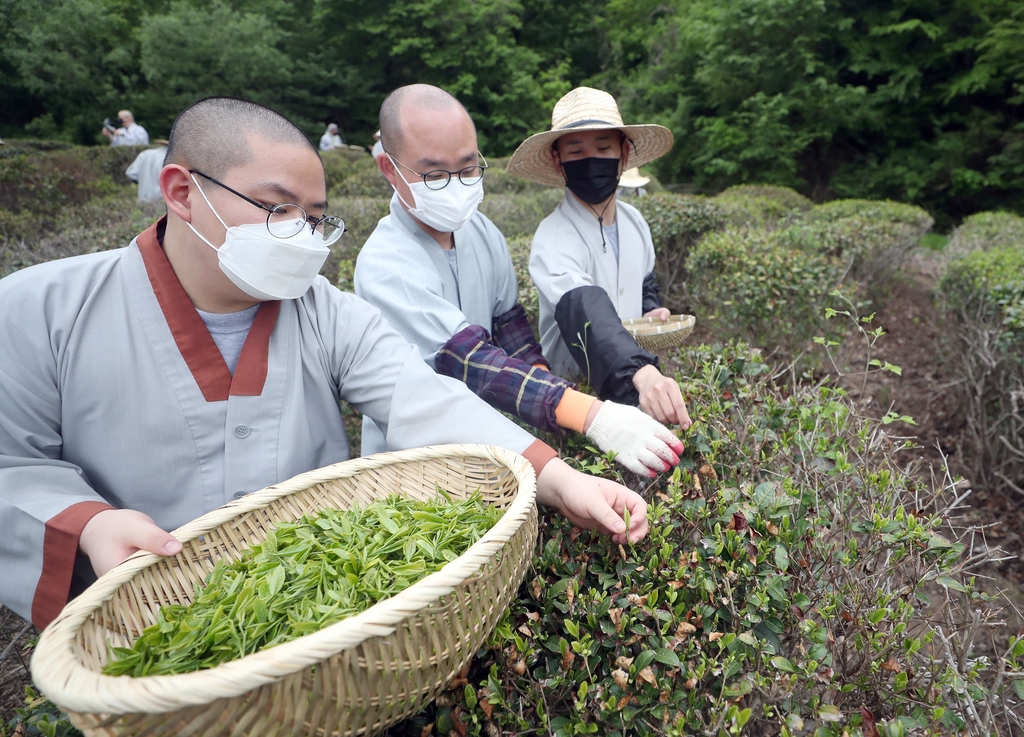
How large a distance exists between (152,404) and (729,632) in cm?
148

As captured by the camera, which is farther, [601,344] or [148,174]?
[148,174]

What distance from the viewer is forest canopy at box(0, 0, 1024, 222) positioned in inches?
543

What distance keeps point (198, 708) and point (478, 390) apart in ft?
4.16

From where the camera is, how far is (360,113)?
22.0 meters

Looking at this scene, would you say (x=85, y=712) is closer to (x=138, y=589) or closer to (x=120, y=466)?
(x=138, y=589)

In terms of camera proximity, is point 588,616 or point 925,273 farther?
point 925,273

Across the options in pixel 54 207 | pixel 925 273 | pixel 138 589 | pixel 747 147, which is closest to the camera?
pixel 138 589

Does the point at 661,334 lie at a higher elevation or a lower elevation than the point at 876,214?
higher

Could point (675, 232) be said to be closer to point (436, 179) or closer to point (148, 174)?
point (436, 179)

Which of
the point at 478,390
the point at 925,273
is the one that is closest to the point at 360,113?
the point at 925,273

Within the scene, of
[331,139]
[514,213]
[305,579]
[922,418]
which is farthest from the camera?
[331,139]

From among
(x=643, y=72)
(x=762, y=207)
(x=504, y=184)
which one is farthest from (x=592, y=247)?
(x=643, y=72)

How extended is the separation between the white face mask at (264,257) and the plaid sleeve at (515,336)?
3.57 ft

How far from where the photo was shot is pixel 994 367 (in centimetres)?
388
